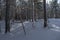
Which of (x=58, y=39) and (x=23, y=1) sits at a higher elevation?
(x=23, y=1)

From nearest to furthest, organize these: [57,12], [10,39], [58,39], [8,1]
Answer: [58,39] < [10,39] < [8,1] < [57,12]

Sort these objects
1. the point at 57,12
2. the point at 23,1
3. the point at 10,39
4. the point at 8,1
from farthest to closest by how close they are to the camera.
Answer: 1. the point at 57,12
2. the point at 23,1
3. the point at 8,1
4. the point at 10,39

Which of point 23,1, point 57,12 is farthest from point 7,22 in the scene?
point 57,12

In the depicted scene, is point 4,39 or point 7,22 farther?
point 7,22

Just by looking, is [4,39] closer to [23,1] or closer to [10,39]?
[10,39]

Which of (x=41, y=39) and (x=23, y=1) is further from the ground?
(x=23, y=1)

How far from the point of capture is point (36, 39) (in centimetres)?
954

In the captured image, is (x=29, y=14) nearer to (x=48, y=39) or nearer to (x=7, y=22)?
(x=7, y=22)

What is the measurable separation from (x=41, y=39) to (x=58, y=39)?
1055mm

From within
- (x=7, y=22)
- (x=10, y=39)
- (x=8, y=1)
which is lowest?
(x=10, y=39)

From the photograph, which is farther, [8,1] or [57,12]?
[57,12]

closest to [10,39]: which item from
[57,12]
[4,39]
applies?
[4,39]

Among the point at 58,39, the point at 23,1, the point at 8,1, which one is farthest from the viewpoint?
the point at 23,1

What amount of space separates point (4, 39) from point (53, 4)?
48.7 metres
